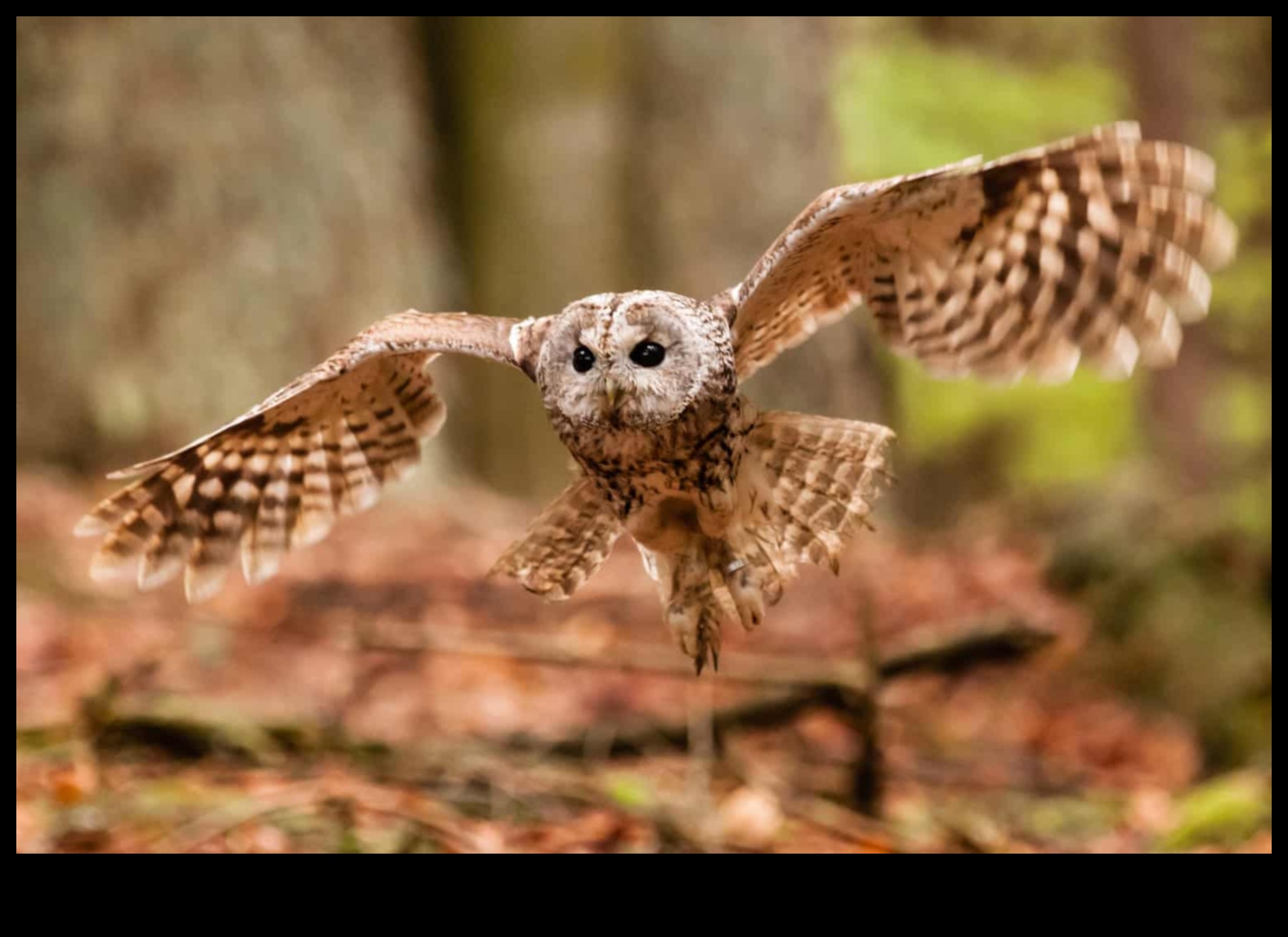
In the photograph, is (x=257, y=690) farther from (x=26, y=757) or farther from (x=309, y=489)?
(x=309, y=489)

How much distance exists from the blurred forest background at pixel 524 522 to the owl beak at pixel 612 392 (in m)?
1.49

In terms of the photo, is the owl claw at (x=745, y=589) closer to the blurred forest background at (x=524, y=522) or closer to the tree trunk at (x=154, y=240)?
the blurred forest background at (x=524, y=522)

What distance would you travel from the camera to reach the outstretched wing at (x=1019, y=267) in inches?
144

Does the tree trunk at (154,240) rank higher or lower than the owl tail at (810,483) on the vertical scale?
higher

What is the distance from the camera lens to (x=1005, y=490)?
1498 centimetres

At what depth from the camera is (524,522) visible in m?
8.11

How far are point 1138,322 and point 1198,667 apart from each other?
3113mm

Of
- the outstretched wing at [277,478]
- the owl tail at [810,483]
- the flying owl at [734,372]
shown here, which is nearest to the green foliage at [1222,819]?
the flying owl at [734,372]

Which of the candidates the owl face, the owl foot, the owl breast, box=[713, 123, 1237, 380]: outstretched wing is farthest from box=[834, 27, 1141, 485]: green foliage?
the owl foot

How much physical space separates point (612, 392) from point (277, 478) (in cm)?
127

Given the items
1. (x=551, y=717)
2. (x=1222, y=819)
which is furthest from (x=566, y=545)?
(x=1222, y=819)

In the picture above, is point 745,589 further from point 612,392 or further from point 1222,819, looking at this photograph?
point 1222,819

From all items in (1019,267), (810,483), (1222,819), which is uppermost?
(1019,267)
